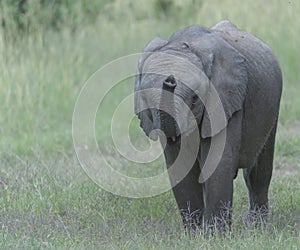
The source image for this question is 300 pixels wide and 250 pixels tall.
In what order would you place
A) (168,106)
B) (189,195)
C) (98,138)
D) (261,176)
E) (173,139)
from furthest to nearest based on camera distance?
(98,138), (261,176), (189,195), (173,139), (168,106)

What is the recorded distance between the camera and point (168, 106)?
5473mm

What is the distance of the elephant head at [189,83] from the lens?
5.51m

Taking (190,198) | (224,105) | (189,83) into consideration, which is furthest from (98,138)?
(189,83)

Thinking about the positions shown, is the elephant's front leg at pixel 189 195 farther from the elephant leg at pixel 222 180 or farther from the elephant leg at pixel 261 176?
the elephant leg at pixel 261 176

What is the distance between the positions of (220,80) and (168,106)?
642mm

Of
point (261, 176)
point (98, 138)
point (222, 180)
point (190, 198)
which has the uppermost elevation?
point (222, 180)

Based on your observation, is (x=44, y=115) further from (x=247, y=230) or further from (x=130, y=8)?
(x=247, y=230)

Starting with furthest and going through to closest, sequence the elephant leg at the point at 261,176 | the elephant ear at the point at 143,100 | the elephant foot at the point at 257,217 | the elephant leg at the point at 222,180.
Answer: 1. the elephant leg at the point at 261,176
2. the elephant foot at the point at 257,217
3. the elephant leg at the point at 222,180
4. the elephant ear at the point at 143,100

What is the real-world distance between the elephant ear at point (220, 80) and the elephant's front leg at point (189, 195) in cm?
47

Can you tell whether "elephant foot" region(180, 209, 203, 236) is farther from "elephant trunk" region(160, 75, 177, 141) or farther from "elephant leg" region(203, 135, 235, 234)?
"elephant trunk" region(160, 75, 177, 141)

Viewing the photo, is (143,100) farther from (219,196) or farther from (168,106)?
(219,196)

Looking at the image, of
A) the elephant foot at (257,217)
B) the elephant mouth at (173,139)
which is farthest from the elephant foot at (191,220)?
the elephant mouth at (173,139)

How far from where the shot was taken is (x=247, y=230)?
19.6ft

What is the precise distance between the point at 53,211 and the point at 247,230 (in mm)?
1744
